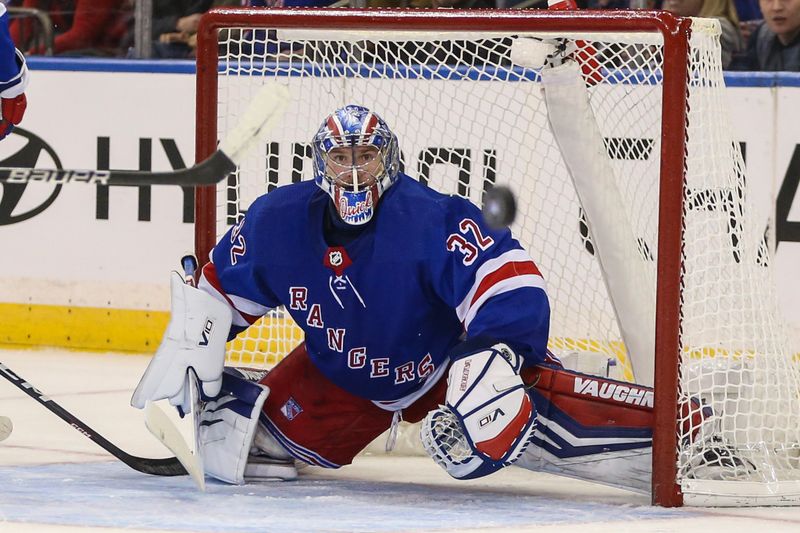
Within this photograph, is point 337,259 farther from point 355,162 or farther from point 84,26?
point 84,26

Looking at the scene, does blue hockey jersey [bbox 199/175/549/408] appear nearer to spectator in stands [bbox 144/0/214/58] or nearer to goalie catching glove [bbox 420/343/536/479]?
goalie catching glove [bbox 420/343/536/479]

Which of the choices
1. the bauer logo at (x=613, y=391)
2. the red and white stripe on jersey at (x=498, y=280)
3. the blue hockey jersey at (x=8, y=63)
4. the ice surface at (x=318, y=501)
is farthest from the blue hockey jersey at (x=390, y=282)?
the blue hockey jersey at (x=8, y=63)

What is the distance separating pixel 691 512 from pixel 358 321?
77 centimetres

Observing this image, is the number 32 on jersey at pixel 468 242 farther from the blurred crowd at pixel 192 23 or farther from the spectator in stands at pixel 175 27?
the spectator in stands at pixel 175 27

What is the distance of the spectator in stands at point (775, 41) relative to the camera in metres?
5.06

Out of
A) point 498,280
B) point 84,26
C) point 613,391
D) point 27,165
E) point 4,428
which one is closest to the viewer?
point 498,280

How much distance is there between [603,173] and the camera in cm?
376

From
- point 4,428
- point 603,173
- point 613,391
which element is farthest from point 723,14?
point 4,428

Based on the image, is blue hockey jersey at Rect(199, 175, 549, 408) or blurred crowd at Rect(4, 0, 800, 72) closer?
blue hockey jersey at Rect(199, 175, 549, 408)

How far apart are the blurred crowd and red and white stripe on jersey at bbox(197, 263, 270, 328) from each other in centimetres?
148

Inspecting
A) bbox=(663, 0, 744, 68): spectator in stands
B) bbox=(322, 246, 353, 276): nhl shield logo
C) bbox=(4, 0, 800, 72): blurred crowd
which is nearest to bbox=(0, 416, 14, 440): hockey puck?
bbox=(322, 246, 353, 276): nhl shield logo

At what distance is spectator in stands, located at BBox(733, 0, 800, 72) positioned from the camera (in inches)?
199

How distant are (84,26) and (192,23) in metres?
0.44

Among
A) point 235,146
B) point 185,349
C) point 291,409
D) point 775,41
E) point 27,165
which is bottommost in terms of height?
point 291,409
